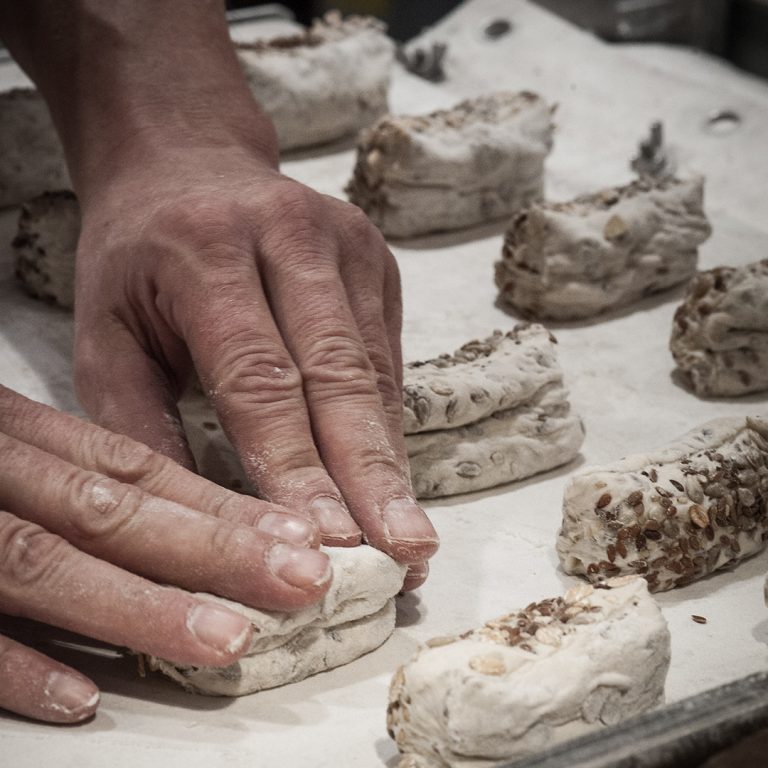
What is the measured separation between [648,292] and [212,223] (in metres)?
1.23

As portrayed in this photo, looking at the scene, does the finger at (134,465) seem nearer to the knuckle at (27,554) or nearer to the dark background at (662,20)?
the knuckle at (27,554)

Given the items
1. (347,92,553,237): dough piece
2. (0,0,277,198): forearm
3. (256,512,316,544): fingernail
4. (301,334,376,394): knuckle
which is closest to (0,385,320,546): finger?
(256,512,316,544): fingernail

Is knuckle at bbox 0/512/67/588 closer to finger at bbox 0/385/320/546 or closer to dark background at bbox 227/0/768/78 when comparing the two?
finger at bbox 0/385/320/546

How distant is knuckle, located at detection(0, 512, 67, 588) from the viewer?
1.40 metres

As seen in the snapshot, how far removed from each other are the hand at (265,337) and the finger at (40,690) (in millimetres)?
352

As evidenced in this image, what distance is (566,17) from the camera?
3783 mm

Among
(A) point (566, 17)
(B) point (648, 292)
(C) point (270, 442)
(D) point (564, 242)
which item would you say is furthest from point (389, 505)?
(A) point (566, 17)

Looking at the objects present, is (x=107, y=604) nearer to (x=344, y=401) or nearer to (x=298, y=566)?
(x=298, y=566)

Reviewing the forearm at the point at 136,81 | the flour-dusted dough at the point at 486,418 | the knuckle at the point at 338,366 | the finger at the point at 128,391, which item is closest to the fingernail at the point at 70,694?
the finger at the point at 128,391

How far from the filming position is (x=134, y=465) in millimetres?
1522

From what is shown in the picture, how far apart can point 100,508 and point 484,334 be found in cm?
121

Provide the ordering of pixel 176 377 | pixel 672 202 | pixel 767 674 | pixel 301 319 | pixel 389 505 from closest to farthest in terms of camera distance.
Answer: pixel 767 674
pixel 389 505
pixel 301 319
pixel 176 377
pixel 672 202

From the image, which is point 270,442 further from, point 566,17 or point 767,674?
point 566,17

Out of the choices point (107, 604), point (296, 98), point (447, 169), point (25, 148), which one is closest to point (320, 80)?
point (296, 98)
